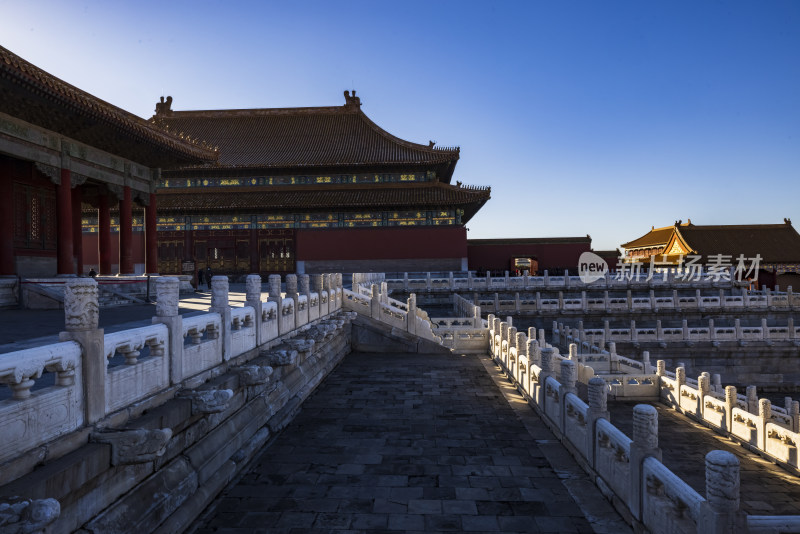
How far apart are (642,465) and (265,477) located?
415cm

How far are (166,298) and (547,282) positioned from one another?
2222 cm

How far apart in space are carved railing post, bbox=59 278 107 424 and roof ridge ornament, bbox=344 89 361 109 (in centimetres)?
3448

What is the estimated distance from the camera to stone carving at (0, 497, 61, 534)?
256 cm

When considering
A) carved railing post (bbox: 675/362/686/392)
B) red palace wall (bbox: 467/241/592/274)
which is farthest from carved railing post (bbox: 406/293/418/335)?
red palace wall (bbox: 467/241/592/274)

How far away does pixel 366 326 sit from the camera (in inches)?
587

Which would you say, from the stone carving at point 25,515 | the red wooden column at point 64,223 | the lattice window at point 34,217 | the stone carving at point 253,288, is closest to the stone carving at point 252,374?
the stone carving at point 253,288

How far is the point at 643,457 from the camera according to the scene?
439cm

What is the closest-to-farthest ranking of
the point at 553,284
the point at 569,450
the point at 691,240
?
the point at 569,450
the point at 553,284
the point at 691,240

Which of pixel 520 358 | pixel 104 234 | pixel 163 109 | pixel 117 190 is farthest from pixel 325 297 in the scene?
pixel 163 109

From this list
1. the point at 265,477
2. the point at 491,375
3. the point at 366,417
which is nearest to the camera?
the point at 265,477

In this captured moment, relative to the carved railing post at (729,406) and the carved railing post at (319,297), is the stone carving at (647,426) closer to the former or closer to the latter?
the carved railing post at (729,406)

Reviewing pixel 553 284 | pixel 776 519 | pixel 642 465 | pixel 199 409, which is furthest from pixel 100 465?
pixel 553 284

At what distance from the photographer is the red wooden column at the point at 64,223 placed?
14.2 meters

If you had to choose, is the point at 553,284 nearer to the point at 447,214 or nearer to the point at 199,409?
the point at 447,214
